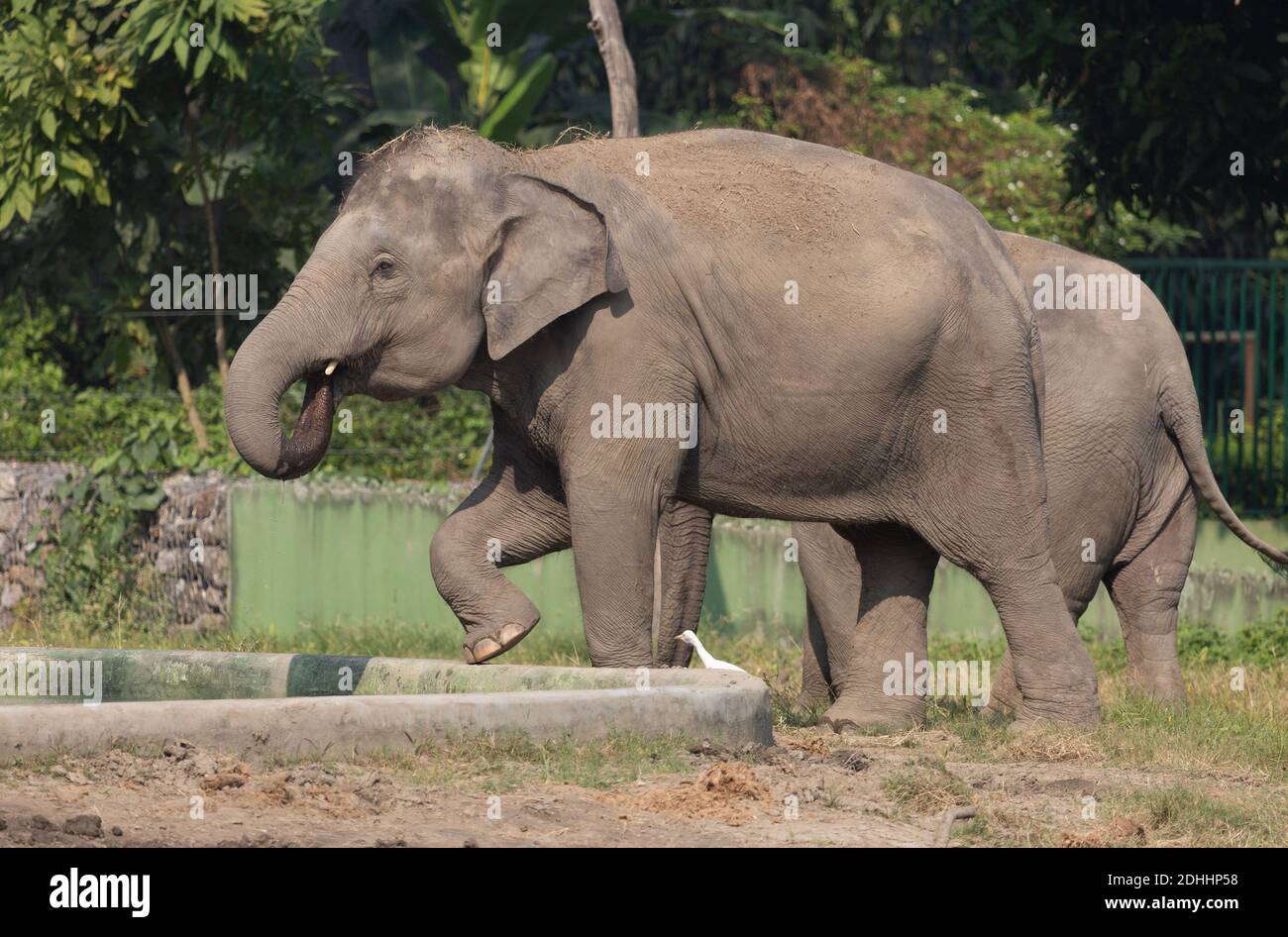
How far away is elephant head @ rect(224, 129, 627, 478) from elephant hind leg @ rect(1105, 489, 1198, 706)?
344 cm

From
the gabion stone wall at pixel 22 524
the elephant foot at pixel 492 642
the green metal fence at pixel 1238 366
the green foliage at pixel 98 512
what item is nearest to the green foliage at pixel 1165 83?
the green metal fence at pixel 1238 366

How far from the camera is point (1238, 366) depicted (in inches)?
645

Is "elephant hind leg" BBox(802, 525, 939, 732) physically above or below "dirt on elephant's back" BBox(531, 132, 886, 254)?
below

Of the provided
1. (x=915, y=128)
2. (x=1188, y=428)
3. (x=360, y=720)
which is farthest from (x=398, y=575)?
(x=915, y=128)

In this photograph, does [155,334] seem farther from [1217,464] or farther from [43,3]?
[1217,464]

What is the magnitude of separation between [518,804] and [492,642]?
221 centimetres

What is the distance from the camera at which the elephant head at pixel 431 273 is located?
9.07m

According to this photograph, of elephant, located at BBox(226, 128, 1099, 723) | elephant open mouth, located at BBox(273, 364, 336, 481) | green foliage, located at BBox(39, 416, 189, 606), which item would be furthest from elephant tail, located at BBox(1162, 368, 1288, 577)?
green foliage, located at BBox(39, 416, 189, 606)

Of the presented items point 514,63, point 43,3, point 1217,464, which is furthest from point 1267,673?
point 514,63

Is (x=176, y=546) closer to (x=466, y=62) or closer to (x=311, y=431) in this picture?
(x=311, y=431)

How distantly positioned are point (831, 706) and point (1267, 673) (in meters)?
3.43

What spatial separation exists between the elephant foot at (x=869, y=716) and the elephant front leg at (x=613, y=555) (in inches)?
52.8

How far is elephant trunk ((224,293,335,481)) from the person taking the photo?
8695mm

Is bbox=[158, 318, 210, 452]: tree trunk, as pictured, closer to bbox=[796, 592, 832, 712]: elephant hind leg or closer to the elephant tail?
bbox=[796, 592, 832, 712]: elephant hind leg
